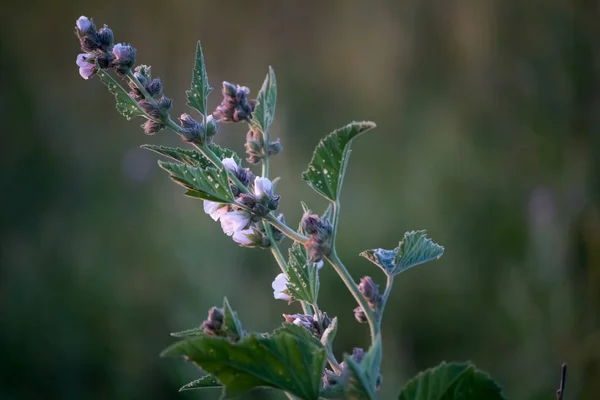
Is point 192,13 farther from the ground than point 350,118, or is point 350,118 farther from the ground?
point 192,13

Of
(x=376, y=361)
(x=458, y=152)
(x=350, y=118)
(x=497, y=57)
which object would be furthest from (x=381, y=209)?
(x=376, y=361)

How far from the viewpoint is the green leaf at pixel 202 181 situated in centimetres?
35

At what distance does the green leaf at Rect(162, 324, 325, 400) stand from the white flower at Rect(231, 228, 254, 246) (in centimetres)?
13

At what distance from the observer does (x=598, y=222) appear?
65.4 inches

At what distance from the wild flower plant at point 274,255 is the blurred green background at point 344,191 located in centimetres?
112

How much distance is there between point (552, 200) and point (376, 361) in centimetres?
156

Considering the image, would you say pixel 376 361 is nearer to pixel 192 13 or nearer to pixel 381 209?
pixel 381 209

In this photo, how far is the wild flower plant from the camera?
31cm

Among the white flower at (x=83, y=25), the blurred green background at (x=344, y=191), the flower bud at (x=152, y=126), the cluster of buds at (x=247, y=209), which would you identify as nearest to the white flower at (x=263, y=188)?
the cluster of buds at (x=247, y=209)

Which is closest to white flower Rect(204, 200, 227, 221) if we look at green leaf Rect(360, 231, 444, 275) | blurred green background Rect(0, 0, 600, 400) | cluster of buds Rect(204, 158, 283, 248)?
cluster of buds Rect(204, 158, 283, 248)

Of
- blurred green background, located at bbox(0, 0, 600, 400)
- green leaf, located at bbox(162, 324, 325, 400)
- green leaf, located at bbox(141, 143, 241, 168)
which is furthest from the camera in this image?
blurred green background, located at bbox(0, 0, 600, 400)

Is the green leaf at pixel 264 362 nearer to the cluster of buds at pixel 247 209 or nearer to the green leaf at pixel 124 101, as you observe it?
the cluster of buds at pixel 247 209

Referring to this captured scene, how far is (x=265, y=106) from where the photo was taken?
45 centimetres

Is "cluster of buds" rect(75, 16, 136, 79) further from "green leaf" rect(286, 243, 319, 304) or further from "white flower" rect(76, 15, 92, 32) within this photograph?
"green leaf" rect(286, 243, 319, 304)
